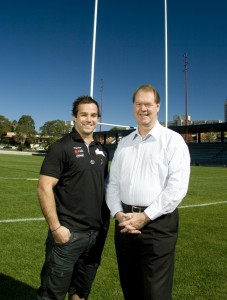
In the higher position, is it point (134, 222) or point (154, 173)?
point (154, 173)

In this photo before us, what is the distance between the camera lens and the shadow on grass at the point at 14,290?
354 centimetres

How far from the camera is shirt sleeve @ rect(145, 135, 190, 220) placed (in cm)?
249

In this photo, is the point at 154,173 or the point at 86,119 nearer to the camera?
the point at 154,173

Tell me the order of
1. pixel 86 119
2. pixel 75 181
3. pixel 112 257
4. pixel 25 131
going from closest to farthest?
pixel 75 181
pixel 86 119
pixel 112 257
pixel 25 131

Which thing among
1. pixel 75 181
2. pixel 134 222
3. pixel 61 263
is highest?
pixel 75 181

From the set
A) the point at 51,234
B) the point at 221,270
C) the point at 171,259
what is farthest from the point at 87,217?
the point at 221,270

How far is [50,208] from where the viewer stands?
2621mm

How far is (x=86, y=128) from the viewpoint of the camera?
2.91m

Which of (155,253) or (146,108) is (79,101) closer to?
(146,108)

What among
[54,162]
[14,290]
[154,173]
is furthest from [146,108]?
[14,290]

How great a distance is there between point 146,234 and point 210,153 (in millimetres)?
47258

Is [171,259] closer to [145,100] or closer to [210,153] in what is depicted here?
[145,100]

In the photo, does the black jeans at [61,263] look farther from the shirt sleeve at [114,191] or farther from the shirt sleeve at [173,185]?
the shirt sleeve at [173,185]

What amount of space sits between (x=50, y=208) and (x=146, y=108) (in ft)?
3.55
